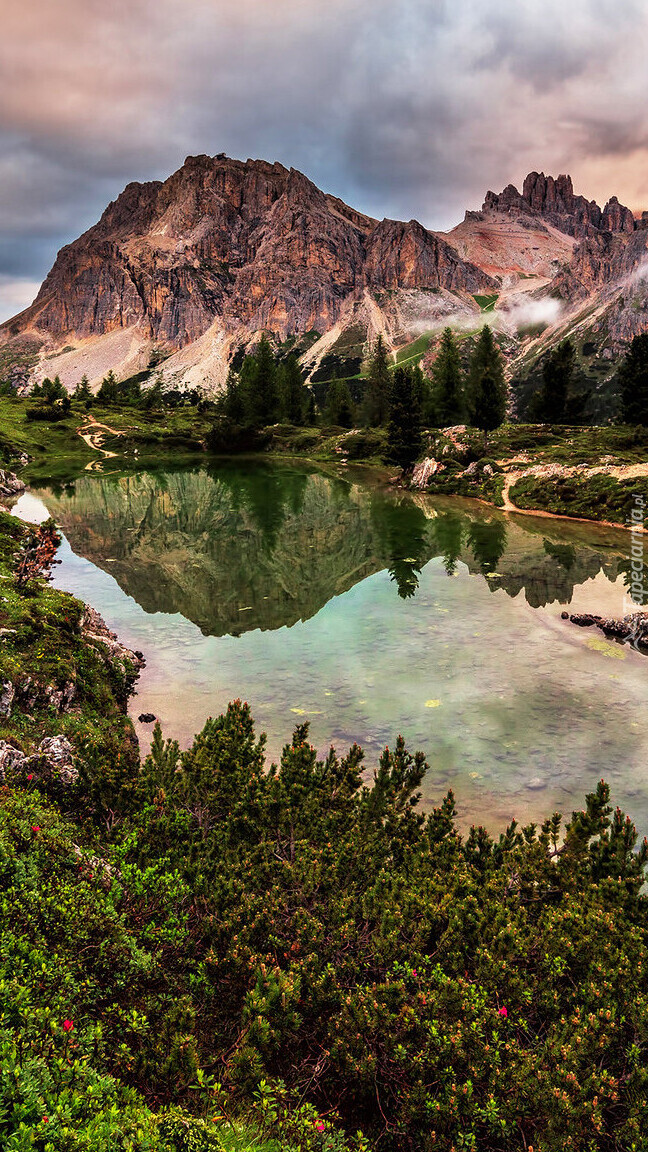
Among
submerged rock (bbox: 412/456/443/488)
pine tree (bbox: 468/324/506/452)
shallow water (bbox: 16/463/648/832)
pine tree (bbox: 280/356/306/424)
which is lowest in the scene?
shallow water (bbox: 16/463/648/832)

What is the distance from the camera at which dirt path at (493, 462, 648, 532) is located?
51.9 metres

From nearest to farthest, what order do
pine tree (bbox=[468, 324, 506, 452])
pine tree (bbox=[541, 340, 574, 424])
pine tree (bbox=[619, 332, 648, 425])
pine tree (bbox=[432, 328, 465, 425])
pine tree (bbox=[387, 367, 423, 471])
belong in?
pine tree (bbox=[619, 332, 648, 425]) < pine tree (bbox=[387, 367, 423, 471]) < pine tree (bbox=[541, 340, 574, 424]) < pine tree (bbox=[468, 324, 506, 452]) < pine tree (bbox=[432, 328, 465, 425])

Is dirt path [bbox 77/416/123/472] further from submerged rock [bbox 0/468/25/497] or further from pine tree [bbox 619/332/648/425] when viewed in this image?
pine tree [bbox 619/332/648/425]

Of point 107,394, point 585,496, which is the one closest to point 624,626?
point 585,496

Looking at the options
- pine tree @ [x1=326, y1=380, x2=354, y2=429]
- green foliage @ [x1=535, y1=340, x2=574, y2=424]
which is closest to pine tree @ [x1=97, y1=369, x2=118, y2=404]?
pine tree @ [x1=326, y1=380, x2=354, y2=429]

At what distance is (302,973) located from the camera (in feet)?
22.7

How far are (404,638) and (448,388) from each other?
3454 inches

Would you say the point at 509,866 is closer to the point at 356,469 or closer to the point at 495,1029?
the point at 495,1029

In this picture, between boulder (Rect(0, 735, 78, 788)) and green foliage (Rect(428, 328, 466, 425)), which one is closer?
boulder (Rect(0, 735, 78, 788))

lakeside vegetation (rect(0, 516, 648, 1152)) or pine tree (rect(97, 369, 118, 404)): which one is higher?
pine tree (rect(97, 369, 118, 404))

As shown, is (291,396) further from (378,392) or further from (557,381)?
(557,381)

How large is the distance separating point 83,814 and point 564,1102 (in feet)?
26.1

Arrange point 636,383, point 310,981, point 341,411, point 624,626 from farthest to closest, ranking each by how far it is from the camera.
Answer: point 341,411, point 636,383, point 624,626, point 310,981

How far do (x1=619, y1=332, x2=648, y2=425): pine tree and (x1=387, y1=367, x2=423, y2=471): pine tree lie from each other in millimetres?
26467
